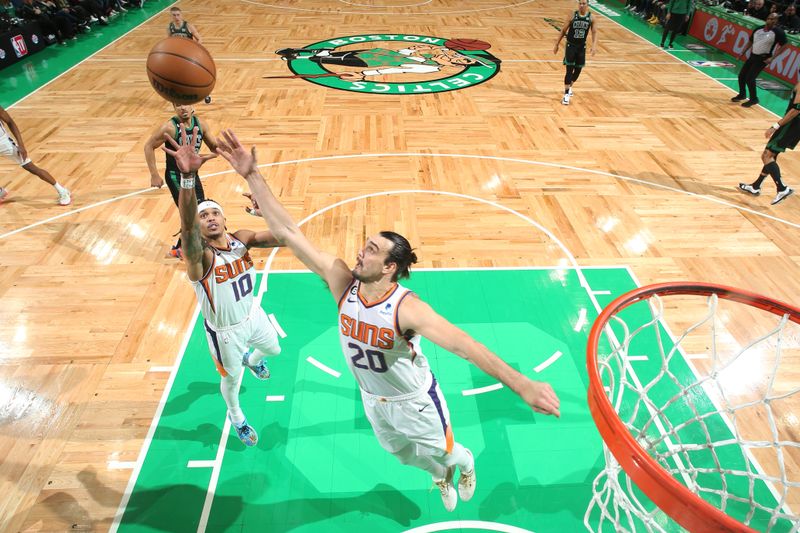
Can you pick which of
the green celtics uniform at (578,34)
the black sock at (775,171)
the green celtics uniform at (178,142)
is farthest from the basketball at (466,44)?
the green celtics uniform at (178,142)

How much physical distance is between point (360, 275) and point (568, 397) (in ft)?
8.73

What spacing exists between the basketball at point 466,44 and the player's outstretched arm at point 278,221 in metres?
12.0

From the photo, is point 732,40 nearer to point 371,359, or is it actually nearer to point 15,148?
point 371,359

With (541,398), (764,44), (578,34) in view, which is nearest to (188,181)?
(541,398)

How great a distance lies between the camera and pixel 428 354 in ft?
16.1

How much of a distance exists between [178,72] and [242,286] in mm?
1922

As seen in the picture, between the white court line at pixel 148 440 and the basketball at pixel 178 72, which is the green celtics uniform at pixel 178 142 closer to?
the basketball at pixel 178 72

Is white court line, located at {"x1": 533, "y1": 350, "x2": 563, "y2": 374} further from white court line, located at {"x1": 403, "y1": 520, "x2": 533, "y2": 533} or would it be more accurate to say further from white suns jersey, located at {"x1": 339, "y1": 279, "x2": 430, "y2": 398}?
white suns jersey, located at {"x1": 339, "y1": 279, "x2": 430, "y2": 398}

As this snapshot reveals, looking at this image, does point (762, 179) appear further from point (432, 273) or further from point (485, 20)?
point (485, 20)

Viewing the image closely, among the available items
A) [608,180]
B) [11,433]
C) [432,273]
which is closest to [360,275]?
[432,273]

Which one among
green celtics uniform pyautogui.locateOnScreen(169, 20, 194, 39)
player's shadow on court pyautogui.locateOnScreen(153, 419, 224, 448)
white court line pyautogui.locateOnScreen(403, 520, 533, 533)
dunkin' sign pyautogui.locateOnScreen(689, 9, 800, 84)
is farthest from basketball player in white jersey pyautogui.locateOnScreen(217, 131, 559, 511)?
dunkin' sign pyautogui.locateOnScreen(689, 9, 800, 84)

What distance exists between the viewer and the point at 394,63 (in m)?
12.5

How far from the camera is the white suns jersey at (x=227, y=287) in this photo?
354 centimetres

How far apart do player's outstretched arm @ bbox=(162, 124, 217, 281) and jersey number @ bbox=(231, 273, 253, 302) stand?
0.34m
